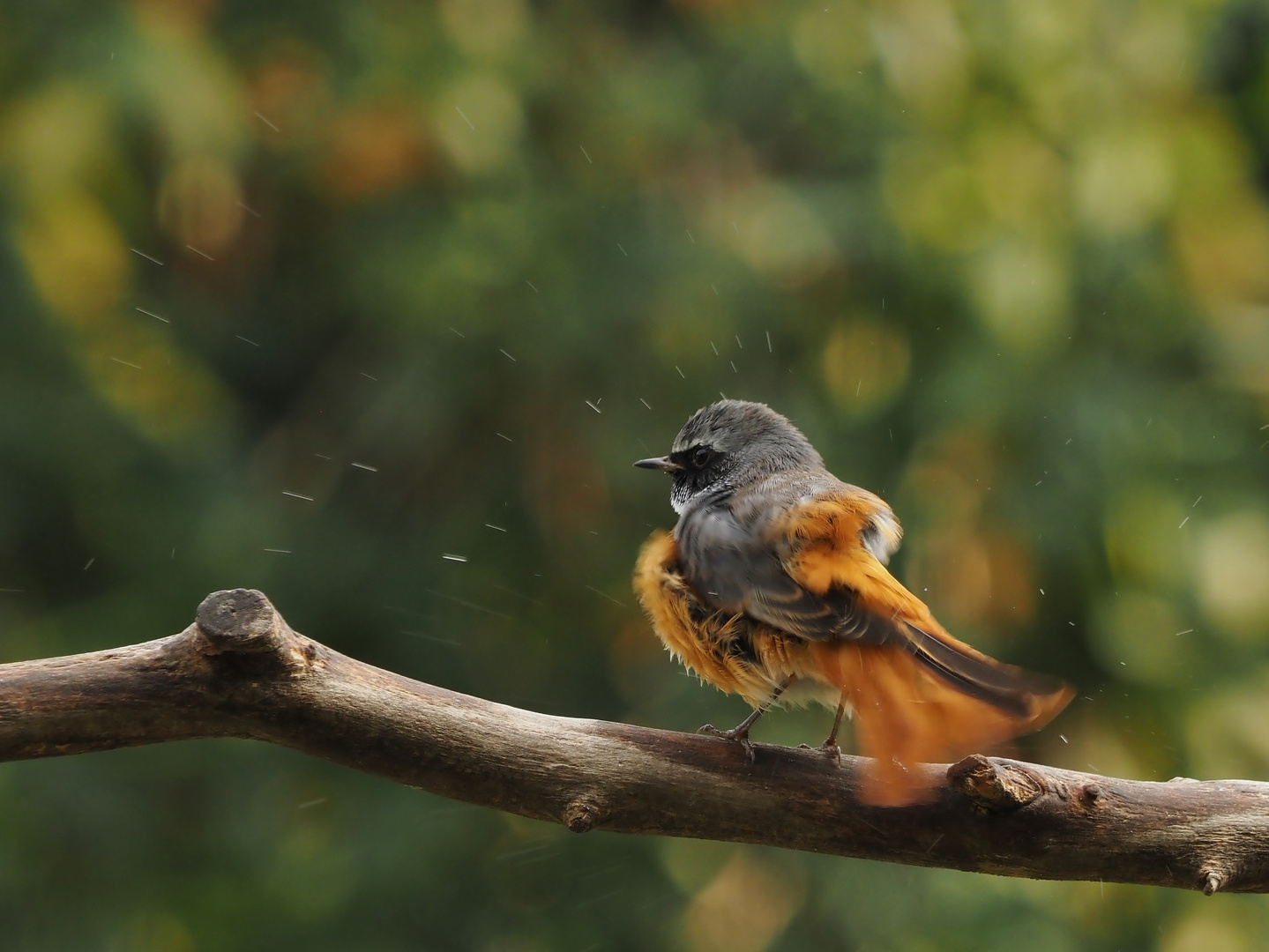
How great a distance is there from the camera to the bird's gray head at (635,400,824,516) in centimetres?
402

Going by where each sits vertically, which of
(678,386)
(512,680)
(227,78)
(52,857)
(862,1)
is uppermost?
(862,1)

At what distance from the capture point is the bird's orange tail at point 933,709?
2635 millimetres

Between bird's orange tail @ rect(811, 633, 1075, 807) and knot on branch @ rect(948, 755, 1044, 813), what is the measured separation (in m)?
0.06

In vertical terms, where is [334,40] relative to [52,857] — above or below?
above

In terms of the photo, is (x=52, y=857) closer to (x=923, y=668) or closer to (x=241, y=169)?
(x=241, y=169)

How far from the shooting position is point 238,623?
242cm

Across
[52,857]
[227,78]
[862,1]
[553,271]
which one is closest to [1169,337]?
[862,1]

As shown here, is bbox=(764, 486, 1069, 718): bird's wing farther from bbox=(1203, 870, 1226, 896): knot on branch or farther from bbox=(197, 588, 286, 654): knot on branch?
bbox=(197, 588, 286, 654): knot on branch

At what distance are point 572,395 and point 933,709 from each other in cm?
377

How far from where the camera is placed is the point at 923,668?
9.09ft

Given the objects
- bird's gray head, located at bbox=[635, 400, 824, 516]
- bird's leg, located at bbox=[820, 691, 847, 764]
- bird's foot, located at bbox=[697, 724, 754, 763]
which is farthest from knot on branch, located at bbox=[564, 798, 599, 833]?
bird's gray head, located at bbox=[635, 400, 824, 516]

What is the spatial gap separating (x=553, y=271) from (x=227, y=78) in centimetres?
163

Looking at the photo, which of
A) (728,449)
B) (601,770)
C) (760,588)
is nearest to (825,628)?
(760,588)

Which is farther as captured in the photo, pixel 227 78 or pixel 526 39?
pixel 526 39
